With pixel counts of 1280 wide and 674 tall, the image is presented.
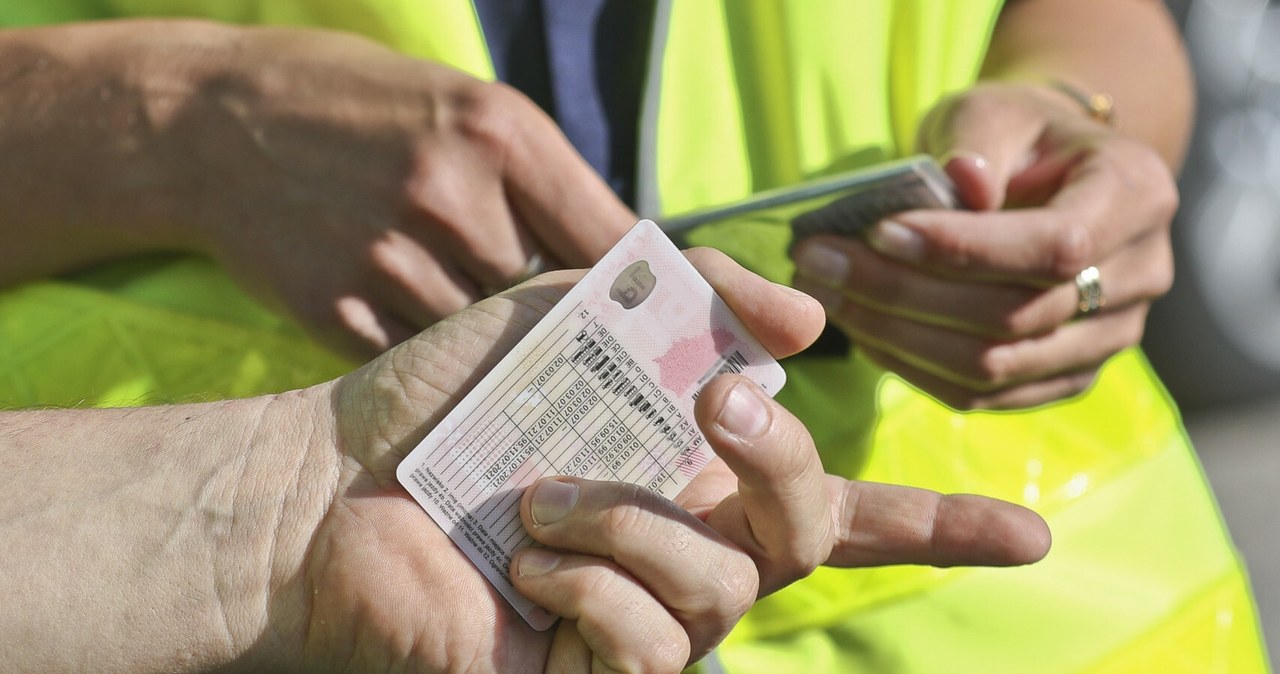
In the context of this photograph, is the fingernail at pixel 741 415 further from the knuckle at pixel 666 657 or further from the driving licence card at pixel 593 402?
the knuckle at pixel 666 657

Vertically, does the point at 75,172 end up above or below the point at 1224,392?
above

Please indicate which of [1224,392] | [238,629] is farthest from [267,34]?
[1224,392]

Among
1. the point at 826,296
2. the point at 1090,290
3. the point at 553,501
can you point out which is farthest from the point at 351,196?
the point at 1090,290

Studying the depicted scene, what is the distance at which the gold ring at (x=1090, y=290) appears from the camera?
1119mm

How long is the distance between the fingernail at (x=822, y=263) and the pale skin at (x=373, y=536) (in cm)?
26

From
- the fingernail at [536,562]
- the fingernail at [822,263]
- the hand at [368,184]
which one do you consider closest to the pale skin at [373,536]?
the fingernail at [536,562]

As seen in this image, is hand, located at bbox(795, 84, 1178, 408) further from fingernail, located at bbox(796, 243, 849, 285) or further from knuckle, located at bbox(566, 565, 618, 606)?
knuckle, located at bbox(566, 565, 618, 606)

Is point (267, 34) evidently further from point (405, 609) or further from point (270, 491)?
point (405, 609)

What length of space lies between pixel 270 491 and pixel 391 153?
0.34 metres

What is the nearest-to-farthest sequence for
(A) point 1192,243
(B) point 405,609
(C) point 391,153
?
(B) point 405,609
(C) point 391,153
(A) point 1192,243

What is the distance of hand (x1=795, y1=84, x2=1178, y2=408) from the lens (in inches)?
40.6

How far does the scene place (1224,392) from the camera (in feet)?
8.14

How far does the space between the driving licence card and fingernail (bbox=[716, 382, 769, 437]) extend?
0.07 metres

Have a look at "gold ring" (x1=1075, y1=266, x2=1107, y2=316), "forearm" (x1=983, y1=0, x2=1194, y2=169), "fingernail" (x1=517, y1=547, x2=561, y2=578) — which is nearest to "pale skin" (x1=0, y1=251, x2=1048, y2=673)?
"fingernail" (x1=517, y1=547, x2=561, y2=578)
